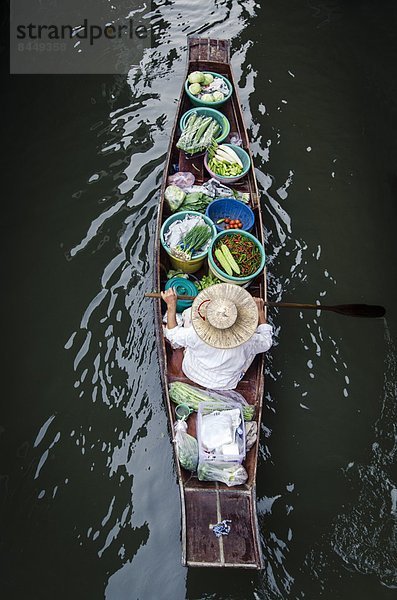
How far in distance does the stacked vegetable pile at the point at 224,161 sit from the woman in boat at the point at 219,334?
2.37 meters

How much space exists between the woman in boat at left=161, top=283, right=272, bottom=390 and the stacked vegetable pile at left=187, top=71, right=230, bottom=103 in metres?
3.77

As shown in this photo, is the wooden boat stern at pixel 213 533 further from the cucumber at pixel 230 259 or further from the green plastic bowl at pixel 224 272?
the cucumber at pixel 230 259

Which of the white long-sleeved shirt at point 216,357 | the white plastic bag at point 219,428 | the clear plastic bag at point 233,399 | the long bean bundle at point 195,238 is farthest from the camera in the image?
the long bean bundle at point 195,238

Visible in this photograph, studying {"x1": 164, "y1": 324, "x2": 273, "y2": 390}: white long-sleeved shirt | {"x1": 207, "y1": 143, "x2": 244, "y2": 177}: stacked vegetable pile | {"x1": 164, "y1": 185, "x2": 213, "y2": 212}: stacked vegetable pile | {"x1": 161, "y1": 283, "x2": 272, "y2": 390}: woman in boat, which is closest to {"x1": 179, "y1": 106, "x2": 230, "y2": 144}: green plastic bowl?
{"x1": 207, "y1": 143, "x2": 244, "y2": 177}: stacked vegetable pile

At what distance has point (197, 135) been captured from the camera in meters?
6.78

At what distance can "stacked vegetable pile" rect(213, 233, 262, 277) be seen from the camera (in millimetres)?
5793

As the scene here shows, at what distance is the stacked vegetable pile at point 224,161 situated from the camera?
6656 millimetres

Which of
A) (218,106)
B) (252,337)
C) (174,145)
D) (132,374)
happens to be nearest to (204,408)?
(252,337)

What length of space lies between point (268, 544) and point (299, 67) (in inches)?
338

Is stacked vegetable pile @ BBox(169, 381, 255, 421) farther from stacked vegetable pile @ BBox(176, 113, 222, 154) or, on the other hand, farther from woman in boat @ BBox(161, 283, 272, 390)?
stacked vegetable pile @ BBox(176, 113, 222, 154)

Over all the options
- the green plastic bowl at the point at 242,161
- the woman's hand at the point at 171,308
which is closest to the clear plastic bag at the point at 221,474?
the woman's hand at the point at 171,308

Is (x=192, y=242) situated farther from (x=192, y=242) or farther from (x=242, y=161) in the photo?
(x=242, y=161)

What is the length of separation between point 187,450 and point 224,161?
3967mm

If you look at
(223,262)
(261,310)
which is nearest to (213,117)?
(223,262)
